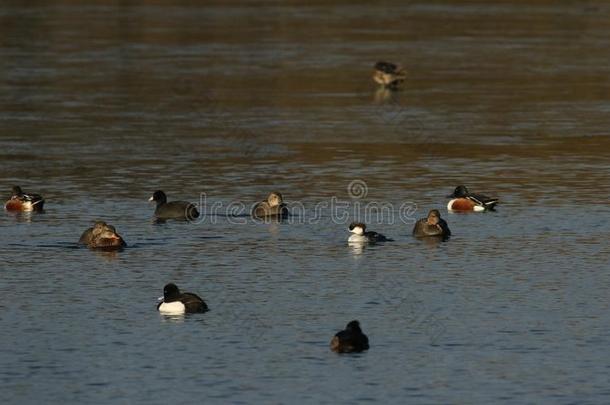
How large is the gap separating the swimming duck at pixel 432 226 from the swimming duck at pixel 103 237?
594 centimetres

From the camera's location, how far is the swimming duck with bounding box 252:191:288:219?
1345 inches

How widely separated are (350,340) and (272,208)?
11584 millimetres

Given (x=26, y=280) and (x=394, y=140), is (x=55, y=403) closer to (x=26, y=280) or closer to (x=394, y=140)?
(x=26, y=280)

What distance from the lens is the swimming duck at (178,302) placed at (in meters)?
25.5

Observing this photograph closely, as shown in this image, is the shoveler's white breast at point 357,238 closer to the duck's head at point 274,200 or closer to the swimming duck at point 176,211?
the duck's head at point 274,200

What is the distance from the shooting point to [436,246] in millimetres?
31391

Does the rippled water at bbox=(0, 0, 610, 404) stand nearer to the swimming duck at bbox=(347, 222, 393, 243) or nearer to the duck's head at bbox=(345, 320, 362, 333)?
the swimming duck at bbox=(347, 222, 393, 243)

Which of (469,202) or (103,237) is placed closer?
(103,237)

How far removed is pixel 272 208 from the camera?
34156 mm

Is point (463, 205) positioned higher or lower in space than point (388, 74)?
lower

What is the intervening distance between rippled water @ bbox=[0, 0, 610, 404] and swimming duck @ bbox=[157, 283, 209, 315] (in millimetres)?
238

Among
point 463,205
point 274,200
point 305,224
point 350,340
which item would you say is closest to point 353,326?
point 350,340

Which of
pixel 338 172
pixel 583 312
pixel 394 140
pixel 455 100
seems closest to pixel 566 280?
pixel 583 312

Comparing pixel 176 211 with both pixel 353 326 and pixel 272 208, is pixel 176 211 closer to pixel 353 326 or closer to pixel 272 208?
pixel 272 208
